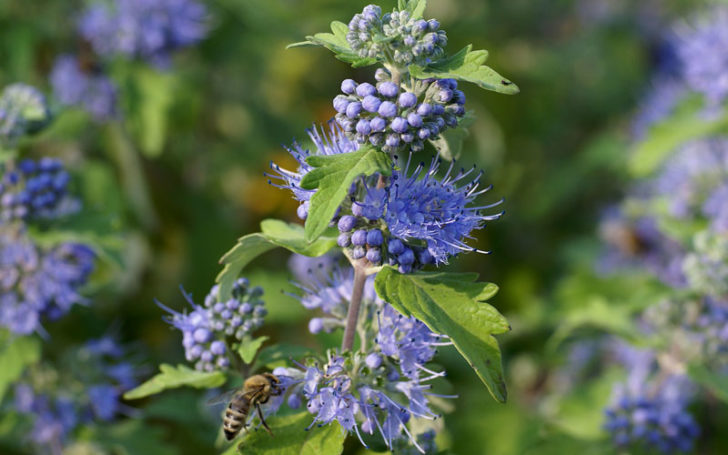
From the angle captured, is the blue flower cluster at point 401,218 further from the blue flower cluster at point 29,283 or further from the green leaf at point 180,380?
the blue flower cluster at point 29,283

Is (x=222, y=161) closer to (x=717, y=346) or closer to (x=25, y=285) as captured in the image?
(x=25, y=285)

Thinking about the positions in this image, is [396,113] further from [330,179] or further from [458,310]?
[458,310]

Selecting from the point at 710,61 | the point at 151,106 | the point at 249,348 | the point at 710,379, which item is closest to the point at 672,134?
the point at 710,61

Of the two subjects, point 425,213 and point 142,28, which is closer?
point 425,213

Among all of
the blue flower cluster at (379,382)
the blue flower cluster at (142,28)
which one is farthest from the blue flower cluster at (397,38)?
the blue flower cluster at (142,28)

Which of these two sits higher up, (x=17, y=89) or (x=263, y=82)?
(x=17, y=89)

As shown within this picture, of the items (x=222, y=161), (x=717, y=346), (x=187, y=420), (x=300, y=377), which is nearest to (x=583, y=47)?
(x=222, y=161)
